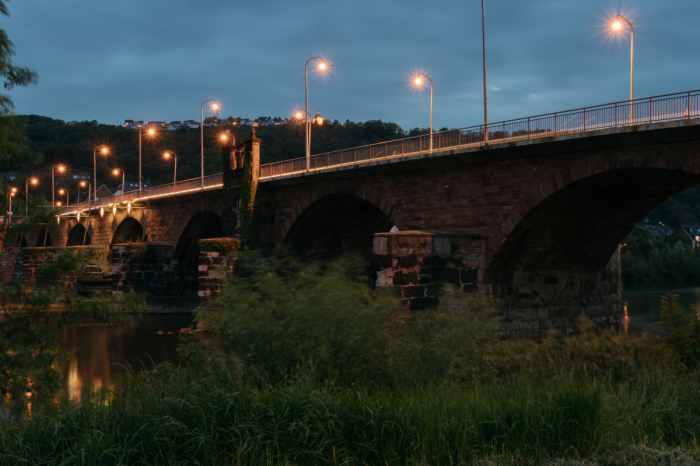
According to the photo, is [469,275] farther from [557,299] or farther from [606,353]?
[606,353]

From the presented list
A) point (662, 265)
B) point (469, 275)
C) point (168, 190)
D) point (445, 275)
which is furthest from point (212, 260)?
point (662, 265)

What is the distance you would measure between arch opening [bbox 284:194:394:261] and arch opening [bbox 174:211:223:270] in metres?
9.09

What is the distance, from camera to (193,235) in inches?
1442

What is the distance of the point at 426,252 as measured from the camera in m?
16.4

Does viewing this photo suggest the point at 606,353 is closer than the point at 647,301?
Yes

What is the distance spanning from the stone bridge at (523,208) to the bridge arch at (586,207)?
0.03 metres

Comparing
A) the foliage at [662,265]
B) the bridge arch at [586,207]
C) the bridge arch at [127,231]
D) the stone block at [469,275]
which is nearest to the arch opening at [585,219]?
the bridge arch at [586,207]

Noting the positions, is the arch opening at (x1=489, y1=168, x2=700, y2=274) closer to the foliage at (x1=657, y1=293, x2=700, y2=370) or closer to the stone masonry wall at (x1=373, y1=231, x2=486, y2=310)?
the stone masonry wall at (x1=373, y1=231, x2=486, y2=310)

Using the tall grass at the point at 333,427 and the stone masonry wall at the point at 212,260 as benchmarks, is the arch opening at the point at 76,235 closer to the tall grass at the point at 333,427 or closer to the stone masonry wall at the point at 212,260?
the stone masonry wall at the point at 212,260

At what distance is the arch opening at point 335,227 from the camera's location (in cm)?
2545

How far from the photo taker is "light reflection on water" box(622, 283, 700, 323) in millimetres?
29203

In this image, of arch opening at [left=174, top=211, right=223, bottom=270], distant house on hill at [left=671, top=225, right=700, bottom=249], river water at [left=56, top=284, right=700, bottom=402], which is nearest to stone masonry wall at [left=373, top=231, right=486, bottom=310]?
river water at [left=56, top=284, right=700, bottom=402]

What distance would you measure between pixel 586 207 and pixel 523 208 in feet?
8.16

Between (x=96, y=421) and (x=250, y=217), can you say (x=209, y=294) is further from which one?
(x=96, y=421)
